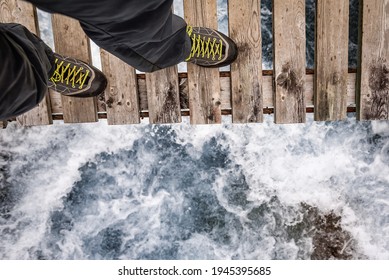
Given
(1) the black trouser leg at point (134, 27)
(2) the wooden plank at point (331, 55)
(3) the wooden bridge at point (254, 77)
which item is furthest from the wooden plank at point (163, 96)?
(2) the wooden plank at point (331, 55)

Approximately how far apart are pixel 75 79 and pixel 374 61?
2.22m

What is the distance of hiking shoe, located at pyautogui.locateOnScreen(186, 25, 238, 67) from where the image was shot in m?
2.68

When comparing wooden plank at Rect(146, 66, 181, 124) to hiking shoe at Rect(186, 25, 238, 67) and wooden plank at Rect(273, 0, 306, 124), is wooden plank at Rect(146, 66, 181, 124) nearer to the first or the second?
hiking shoe at Rect(186, 25, 238, 67)

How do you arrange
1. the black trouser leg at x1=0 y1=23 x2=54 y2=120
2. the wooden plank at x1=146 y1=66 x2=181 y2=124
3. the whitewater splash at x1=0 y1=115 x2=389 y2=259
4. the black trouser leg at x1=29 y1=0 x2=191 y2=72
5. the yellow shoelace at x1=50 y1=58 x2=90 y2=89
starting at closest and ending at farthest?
the black trouser leg at x1=29 y1=0 x2=191 y2=72 < the black trouser leg at x1=0 y1=23 x2=54 y2=120 < the yellow shoelace at x1=50 y1=58 x2=90 y2=89 < the wooden plank at x1=146 y1=66 x2=181 y2=124 < the whitewater splash at x1=0 y1=115 x2=389 y2=259

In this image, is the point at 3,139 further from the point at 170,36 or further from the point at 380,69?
the point at 380,69

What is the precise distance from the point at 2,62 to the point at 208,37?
1.55m

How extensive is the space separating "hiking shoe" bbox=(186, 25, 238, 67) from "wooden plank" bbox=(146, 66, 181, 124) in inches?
10.5

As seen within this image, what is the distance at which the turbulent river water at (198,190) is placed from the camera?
3.77 m

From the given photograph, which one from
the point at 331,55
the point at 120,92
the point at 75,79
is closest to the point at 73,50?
the point at 75,79

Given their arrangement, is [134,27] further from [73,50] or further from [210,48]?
[73,50]

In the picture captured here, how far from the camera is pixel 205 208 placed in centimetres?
382

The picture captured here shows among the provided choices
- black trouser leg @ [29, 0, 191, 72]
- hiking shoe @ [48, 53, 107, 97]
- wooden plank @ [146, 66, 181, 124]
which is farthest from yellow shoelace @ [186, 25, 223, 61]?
hiking shoe @ [48, 53, 107, 97]

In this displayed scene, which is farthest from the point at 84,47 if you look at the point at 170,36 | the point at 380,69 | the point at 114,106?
the point at 380,69

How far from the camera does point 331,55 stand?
286cm
